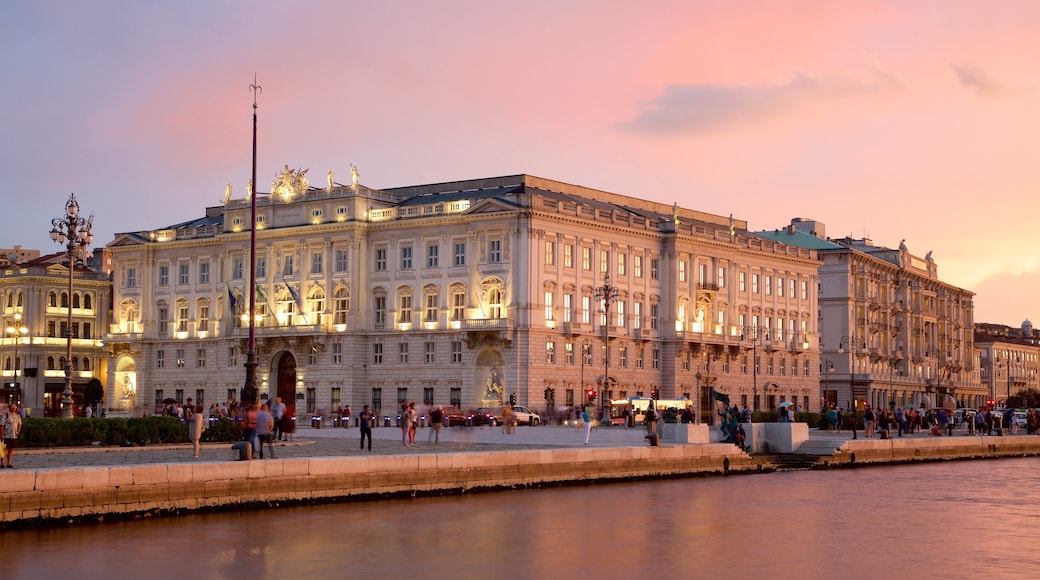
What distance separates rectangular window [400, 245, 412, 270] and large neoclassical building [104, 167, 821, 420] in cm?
13

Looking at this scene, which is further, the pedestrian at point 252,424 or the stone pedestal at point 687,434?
the stone pedestal at point 687,434

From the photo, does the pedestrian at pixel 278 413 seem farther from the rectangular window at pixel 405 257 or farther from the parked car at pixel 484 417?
the rectangular window at pixel 405 257

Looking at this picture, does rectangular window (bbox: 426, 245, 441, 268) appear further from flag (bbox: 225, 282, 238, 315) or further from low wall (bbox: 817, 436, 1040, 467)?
low wall (bbox: 817, 436, 1040, 467)

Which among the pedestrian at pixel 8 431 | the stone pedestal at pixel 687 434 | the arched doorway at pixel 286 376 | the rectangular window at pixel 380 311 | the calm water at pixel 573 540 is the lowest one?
the calm water at pixel 573 540

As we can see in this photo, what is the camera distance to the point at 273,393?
105 metres

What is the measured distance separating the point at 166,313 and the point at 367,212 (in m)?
21.0

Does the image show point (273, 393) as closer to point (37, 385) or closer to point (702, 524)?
point (37, 385)

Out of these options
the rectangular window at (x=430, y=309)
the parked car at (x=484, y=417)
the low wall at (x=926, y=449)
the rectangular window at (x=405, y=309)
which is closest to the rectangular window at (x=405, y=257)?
the rectangular window at (x=405, y=309)

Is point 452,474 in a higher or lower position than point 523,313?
lower

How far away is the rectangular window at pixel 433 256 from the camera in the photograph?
320ft

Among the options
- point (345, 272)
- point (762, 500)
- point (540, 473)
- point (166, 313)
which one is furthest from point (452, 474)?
point (166, 313)

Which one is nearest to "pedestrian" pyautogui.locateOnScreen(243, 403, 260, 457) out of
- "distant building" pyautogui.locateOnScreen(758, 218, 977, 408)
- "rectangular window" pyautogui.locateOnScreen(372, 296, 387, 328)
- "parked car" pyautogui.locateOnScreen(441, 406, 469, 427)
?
"parked car" pyautogui.locateOnScreen(441, 406, 469, 427)

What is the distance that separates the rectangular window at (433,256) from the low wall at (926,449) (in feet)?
131

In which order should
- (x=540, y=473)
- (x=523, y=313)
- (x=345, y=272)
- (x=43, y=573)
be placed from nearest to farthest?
(x=43, y=573) < (x=540, y=473) < (x=523, y=313) < (x=345, y=272)
